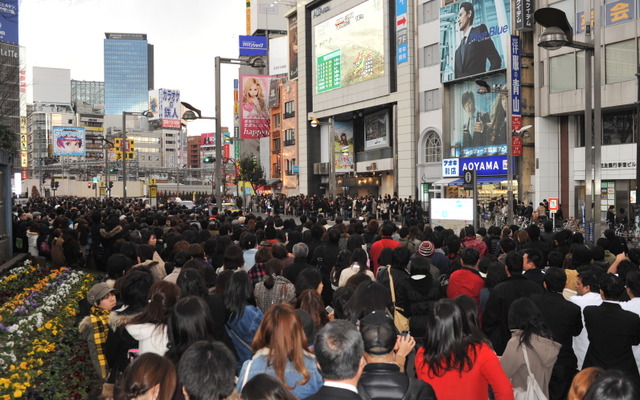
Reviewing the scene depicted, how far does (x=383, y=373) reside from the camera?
158 inches

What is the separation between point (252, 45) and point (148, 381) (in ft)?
353

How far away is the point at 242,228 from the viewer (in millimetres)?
14203

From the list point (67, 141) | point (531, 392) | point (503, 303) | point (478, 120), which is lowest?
point (531, 392)

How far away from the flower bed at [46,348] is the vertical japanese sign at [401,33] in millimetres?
45115

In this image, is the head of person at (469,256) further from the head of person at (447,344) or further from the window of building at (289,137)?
the window of building at (289,137)

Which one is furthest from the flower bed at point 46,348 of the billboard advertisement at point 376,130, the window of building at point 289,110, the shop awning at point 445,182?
the window of building at point 289,110

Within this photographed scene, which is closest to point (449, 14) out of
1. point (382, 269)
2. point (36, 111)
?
point (382, 269)

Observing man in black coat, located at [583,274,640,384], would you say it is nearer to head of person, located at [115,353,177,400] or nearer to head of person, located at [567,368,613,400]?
head of person, located at [567,368,613,400]

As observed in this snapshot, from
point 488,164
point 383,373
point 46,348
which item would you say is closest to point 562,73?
point 488,164

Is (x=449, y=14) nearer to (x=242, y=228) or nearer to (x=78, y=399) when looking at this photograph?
(x=242, y=228)

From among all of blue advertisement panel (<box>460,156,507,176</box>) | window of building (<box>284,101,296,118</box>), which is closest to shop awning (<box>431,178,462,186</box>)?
blue advertisement panel (<box>460,156,507,176</box>)

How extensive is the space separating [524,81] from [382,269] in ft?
124

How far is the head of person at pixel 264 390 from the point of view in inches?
124

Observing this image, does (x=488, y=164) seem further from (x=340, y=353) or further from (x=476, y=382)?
(x=340, y=353)
